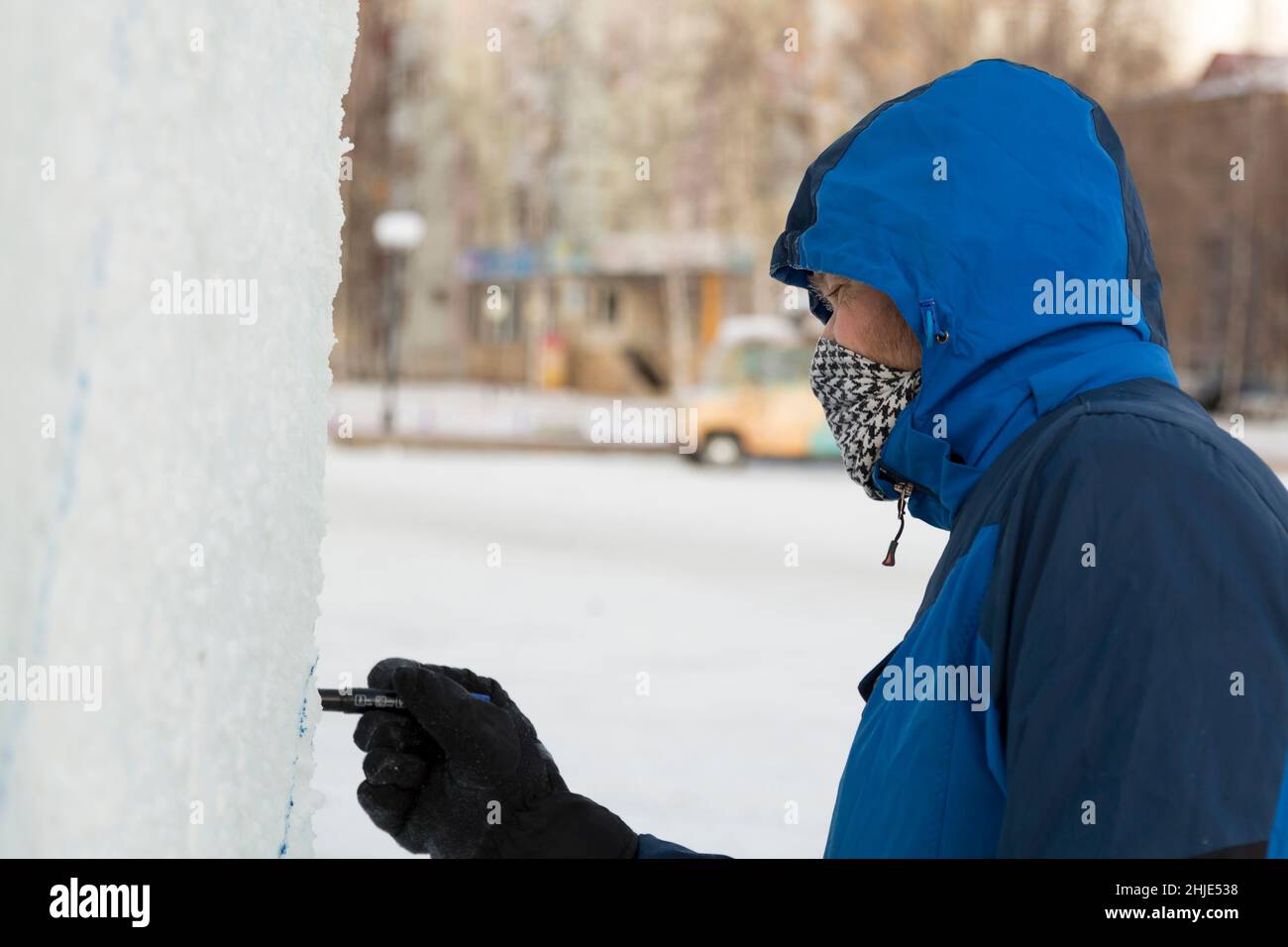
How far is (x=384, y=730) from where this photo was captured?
4.35 feet

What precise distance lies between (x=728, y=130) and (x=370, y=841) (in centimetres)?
2755

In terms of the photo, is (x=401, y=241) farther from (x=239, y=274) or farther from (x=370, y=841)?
(x=239, y=274)

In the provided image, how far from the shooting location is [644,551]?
8953 millimetres

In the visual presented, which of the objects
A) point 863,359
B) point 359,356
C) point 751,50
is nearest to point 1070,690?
point 863,359

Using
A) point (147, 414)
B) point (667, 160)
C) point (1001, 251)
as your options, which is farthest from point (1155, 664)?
point (667, 160)

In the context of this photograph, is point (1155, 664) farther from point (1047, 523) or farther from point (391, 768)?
point (391, 768)

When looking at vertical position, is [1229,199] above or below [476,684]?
above

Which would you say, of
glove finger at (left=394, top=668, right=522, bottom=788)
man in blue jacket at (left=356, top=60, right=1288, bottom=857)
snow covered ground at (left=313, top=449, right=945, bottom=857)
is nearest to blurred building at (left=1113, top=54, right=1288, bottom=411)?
snow covered ground at (left=313, top=449, right=945, bottom=857)

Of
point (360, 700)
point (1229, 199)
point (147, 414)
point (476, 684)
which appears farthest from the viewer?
point (1229, 199)

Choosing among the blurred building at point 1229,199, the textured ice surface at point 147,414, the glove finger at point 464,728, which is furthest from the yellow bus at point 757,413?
the textured ice surface at point 147,414

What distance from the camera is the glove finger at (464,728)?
1.27 meters

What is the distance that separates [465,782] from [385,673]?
134mm

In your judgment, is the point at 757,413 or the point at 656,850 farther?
the point at 757,413

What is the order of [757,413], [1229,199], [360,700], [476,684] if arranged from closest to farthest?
[360,700]
[476,684]
[757,413]
[1229,199]
